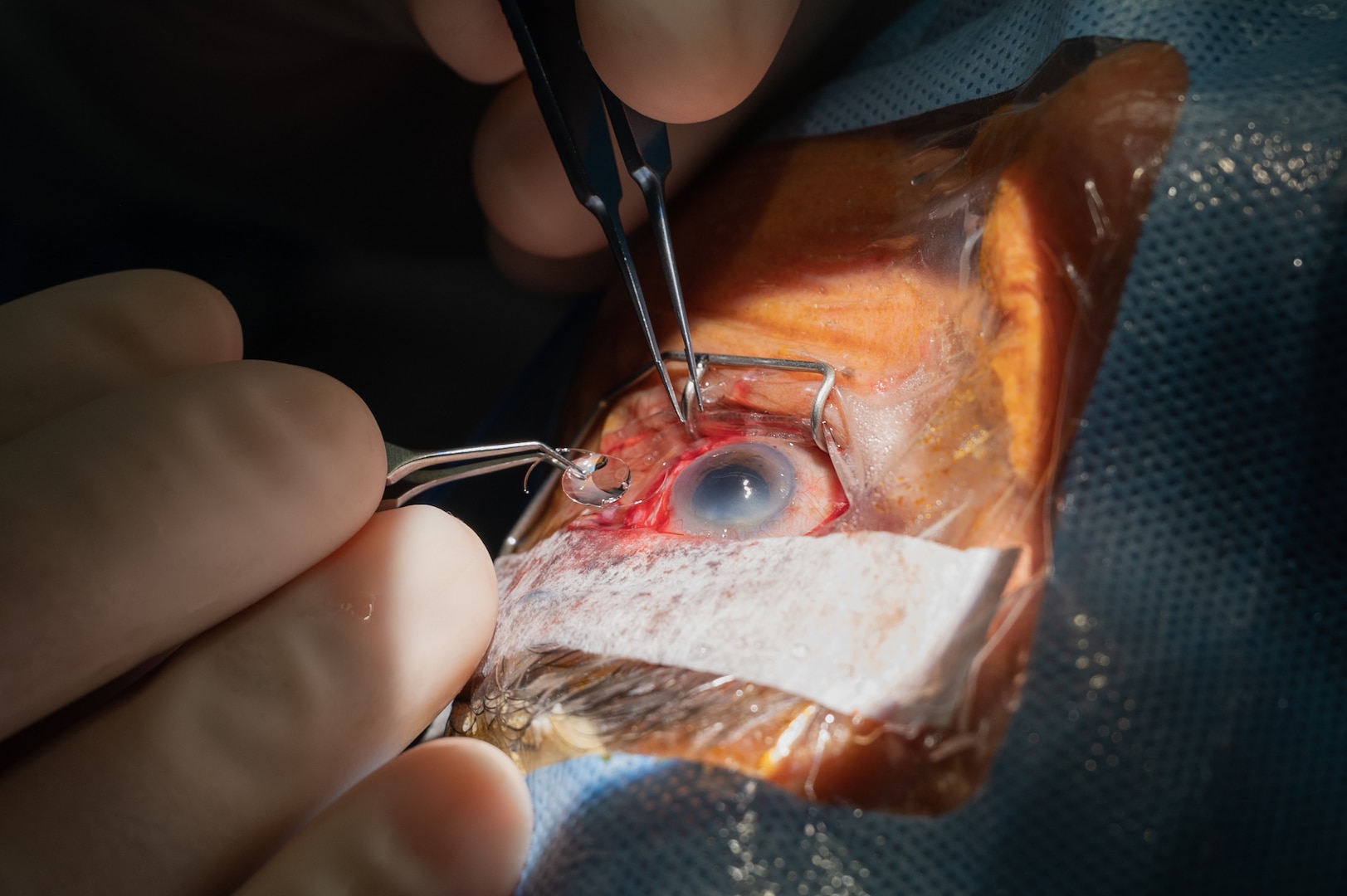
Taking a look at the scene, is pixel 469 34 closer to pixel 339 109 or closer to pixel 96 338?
pixel 339 109

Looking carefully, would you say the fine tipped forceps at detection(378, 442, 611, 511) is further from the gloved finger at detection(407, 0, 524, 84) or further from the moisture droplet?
the gloved finger at detection(407, 0, 524, 84)

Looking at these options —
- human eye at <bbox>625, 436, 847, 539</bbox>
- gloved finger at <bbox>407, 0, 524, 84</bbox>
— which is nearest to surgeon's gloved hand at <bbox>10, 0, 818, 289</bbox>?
gloved finger at <bbox>407, 0, 524, 84</bbox>

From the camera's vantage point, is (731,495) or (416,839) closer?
(416,839)

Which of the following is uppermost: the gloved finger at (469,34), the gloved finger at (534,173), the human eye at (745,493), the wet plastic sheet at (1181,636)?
the gloved finger at (469,34)

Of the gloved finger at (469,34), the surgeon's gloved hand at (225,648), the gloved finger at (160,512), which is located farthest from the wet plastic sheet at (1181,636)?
the gloved finger at (469,34)

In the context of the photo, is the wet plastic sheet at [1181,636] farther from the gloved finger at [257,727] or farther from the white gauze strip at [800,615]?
the gloved finger at [257,727]

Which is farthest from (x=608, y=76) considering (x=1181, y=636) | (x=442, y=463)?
(x=1181, y=636)
